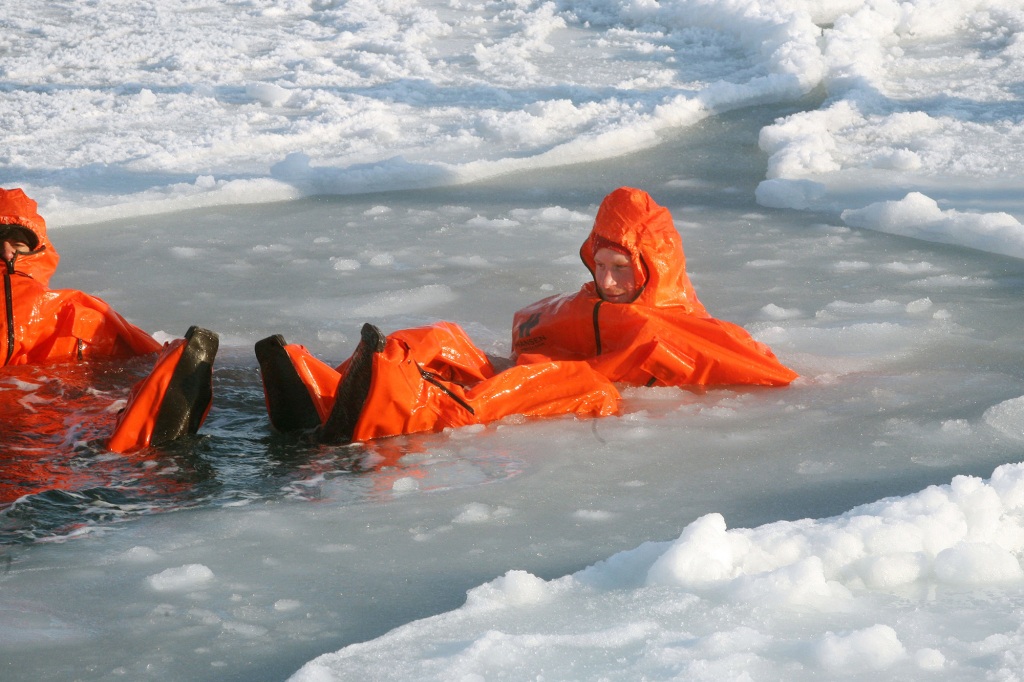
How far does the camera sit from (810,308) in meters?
5.12

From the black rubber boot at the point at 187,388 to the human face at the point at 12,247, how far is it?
1.40m

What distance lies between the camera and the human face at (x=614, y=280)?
167 inches

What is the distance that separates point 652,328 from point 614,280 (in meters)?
0.25

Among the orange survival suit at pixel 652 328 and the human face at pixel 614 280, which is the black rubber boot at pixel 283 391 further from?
the human face at pixel 614 280

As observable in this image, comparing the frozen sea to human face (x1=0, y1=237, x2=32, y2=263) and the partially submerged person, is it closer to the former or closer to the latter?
the partially submerged person

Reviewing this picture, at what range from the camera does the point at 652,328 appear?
13.5ft

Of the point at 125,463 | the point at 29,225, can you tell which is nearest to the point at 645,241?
the point at 125,463

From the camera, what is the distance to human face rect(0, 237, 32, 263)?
14.9 ft

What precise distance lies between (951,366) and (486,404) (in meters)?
1.68

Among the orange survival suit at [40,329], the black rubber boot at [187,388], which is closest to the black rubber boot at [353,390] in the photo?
the black rubber boot at [187,388]

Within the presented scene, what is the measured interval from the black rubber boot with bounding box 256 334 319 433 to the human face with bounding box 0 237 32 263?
147 cm

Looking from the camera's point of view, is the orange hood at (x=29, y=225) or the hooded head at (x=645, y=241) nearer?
the hooded head at (x=645, y=241)

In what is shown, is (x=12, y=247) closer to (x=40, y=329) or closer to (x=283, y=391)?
(x=40, y=329)

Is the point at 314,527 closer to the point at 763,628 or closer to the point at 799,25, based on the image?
the point at 763,628
